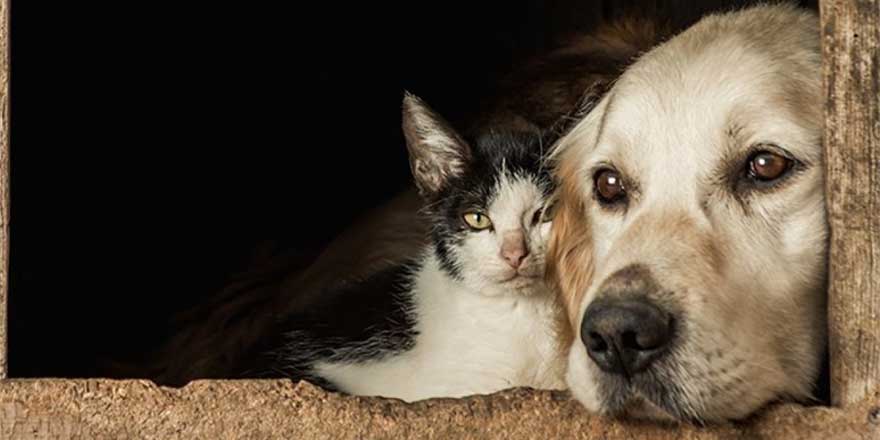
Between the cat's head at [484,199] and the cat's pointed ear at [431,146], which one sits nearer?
the cat's head at [484,199]

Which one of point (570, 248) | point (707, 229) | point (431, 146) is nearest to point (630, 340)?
point (707, 229)

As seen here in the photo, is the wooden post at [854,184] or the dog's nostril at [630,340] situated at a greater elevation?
the wooden post at [854,184]

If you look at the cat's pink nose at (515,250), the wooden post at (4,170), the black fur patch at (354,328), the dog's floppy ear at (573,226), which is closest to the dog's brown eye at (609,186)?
the dog's floppy ear at (573,226)

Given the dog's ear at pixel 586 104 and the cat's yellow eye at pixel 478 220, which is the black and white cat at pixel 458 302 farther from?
the dog's ear at pixel 586 104

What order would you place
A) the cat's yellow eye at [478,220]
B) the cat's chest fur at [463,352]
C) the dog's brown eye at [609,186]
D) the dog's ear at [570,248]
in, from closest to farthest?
the dog's brown eye at [609,186]
the dog's ear at [570,248]
the cat's chest fur at [463,352]
the cat's yellow eye at [478,220]

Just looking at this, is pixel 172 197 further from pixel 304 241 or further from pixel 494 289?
pixel 494 289

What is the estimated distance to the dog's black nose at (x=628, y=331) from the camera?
2.79 meters

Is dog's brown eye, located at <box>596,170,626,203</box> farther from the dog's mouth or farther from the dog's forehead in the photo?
the dog's mouth

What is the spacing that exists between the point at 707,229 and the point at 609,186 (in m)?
0.34

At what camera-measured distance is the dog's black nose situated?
279 cm

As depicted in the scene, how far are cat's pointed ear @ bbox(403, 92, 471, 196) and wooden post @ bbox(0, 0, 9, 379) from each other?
51.0 inches

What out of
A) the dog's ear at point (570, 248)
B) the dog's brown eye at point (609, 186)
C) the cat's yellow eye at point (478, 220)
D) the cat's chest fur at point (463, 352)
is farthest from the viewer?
the cat's yellow eye at point (478, 220)

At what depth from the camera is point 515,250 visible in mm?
3910

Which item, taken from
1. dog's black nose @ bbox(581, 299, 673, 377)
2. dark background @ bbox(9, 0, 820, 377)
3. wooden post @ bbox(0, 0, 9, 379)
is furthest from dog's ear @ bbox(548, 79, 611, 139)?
dark background @ bbox(9, 0, 820, 377)
